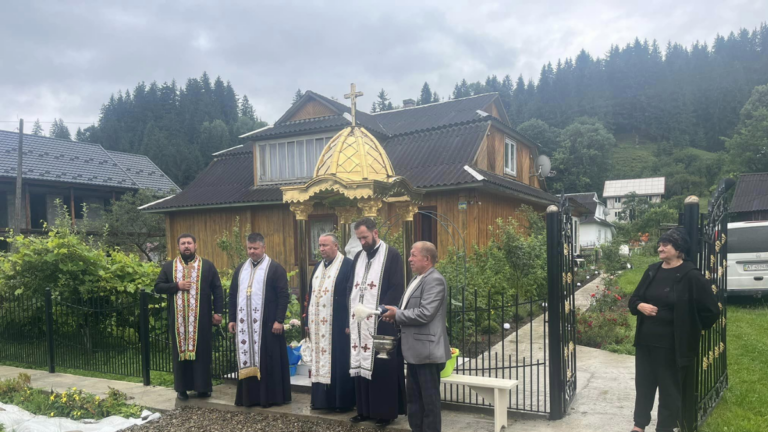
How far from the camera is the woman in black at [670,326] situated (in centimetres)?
380

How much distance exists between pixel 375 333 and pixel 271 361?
1318 millimetres

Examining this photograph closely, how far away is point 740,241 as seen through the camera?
1027cm

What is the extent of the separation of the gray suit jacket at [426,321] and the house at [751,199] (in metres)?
24.0

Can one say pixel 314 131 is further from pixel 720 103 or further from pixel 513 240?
pixel 720 103

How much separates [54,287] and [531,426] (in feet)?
25.3

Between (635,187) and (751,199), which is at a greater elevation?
(635,187)

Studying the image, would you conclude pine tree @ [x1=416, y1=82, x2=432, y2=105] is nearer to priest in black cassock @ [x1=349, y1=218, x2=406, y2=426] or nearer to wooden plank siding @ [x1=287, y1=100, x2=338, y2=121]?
wooden plank siding @ [x1=287, y1=100, x2=338, y2=121]

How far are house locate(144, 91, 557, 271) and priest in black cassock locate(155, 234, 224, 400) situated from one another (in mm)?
7405

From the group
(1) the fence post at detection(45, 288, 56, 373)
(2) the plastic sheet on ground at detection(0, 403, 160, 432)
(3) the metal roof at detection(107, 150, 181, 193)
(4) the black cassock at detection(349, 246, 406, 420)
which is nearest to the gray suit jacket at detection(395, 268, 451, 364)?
(4) the black cassock at detection(349, 246, 406, 420)

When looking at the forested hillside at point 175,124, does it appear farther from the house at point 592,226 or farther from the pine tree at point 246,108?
the house at point 592,226

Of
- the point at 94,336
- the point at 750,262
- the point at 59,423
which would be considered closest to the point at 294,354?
the point at 59,423

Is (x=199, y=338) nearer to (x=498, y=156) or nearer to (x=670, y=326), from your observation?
(x=670, y=326)

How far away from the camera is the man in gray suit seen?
3969 millimetres

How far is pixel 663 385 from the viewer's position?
3.98 meters
